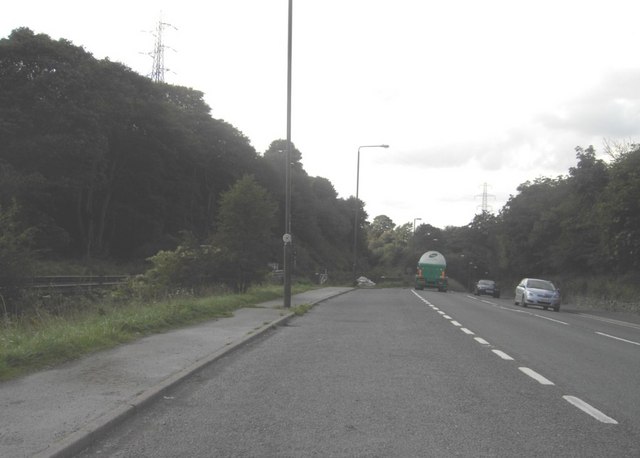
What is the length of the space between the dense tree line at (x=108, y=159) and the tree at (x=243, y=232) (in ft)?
0.40

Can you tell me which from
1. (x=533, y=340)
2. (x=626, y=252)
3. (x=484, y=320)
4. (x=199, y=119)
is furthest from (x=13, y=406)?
(x=199, y=119)

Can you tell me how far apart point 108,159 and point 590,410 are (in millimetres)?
47646

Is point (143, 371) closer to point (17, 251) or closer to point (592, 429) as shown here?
point (592, 429)

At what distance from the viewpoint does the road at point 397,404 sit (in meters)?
5.02

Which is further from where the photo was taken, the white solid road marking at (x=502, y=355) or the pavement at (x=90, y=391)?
the white solid road marking at (x=502, y=355)

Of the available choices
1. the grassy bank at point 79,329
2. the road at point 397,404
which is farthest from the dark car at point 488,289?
the road at point 397,404

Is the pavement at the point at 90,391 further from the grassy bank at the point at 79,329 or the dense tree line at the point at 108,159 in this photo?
the dense tree line at the point at 108,159

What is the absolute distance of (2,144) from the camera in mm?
37688

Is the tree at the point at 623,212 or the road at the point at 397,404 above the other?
the tree at the point at 623,212

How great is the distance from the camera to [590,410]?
20.9 ft

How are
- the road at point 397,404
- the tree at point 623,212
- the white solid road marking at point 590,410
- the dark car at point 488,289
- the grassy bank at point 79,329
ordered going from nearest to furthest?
the road at point 397,404, the white solid road marking at point 590,410, the grassy bank at point 79,329, the tree at point 623,212, the dark car at point 488,289

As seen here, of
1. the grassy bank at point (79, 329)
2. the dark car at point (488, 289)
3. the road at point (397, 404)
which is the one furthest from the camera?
the dark car at point (488, 289)

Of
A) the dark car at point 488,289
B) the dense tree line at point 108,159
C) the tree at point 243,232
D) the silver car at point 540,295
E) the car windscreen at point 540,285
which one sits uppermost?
the dense tree line at point 108,159

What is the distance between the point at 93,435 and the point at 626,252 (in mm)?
33195
